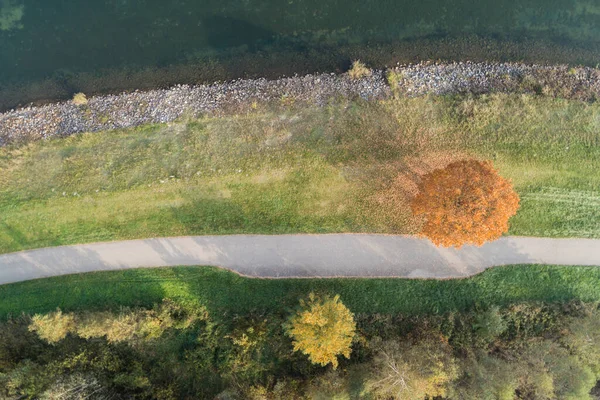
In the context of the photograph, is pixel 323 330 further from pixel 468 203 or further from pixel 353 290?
pixel 468 203

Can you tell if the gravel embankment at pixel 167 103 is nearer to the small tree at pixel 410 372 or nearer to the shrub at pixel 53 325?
the shrub at pixel 53 325

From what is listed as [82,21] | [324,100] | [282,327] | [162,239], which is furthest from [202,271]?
[82,21]

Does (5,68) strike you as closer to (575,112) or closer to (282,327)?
(282,327)

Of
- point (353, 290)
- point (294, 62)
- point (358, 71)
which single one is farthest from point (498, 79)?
point (353, 290)

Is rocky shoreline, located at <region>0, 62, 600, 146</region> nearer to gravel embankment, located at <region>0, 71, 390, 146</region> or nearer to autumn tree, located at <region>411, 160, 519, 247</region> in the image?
gravel embankment, located at <region>0, 71, 390, 146</region>

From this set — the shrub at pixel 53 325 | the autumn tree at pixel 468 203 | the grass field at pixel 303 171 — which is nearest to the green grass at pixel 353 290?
the shrub at pixel 53 325

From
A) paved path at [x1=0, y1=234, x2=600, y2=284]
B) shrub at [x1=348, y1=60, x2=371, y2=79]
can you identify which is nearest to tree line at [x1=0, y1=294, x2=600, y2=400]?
paved path at [x1=0, y1=234, x2=600, y2=284]
